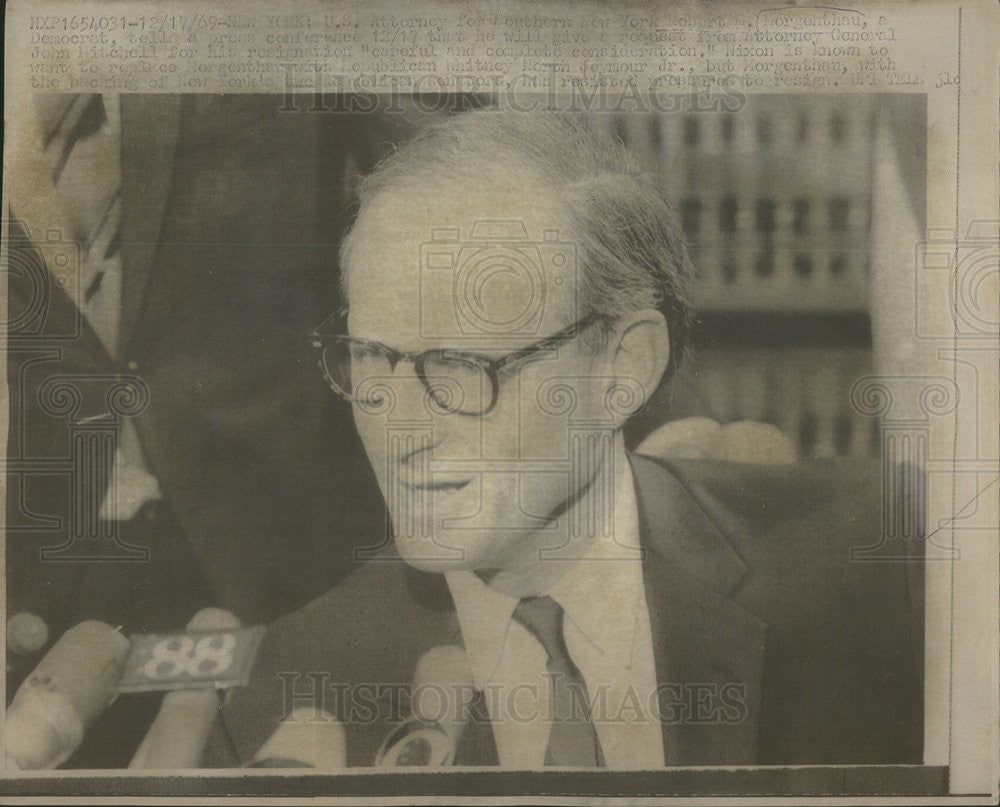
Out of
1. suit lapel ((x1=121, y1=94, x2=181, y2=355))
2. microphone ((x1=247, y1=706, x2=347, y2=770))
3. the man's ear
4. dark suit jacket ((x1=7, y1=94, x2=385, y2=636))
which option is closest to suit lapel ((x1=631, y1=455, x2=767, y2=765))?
the man's ear

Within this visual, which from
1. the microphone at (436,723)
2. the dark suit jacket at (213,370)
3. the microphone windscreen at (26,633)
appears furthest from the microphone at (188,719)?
the microphone at (436,723)

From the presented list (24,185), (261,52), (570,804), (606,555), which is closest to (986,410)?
(606,555)

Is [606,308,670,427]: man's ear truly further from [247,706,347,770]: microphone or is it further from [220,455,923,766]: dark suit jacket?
[247,706,347,770]: microphone

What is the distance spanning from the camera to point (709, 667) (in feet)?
11.0

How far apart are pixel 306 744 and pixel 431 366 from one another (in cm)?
152

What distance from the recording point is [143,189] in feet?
11.0

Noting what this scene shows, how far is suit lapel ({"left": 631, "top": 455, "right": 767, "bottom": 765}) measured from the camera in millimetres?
3334

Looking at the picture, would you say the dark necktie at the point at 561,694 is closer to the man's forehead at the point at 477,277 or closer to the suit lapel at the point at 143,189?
the man's forehead at the point at 477,277

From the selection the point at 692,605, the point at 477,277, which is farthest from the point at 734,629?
the point at 477,277

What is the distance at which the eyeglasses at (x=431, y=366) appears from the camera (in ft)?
10.9

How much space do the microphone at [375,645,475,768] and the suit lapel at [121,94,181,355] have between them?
1.77 meters

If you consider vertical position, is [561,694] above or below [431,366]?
below

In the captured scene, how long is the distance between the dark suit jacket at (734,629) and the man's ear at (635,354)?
247mm

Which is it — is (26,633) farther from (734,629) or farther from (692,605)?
(734,629)
